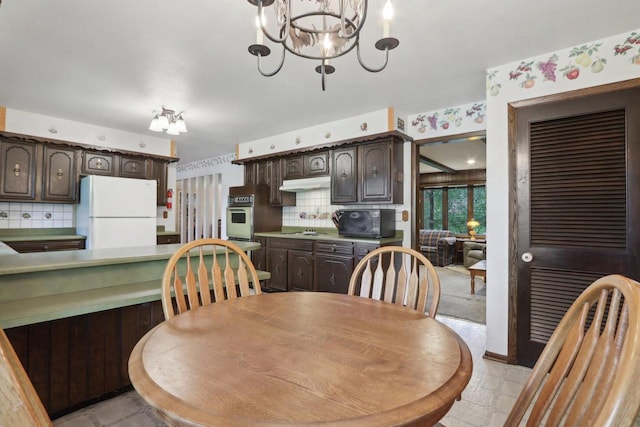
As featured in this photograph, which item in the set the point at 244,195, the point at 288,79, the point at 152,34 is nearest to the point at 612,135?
the point at 288,79

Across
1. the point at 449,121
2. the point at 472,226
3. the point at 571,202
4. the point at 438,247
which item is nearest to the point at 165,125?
the point at 449,121

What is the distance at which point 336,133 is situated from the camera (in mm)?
4172

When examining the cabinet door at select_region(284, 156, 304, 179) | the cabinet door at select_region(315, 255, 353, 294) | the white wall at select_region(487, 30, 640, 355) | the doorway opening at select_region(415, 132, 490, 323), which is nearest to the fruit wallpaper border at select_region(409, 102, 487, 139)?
the doorway opening at select_region(415, 132, 490, 323)

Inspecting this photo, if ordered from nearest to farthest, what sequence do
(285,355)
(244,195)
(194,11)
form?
(285,355), (194,11), (244,195)

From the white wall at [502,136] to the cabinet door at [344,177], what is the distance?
1674 mm

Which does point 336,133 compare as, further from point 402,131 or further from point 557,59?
point 557,59

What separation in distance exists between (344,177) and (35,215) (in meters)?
4.06

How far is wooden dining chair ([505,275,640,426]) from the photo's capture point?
428 mm

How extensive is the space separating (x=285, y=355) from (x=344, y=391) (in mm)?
238

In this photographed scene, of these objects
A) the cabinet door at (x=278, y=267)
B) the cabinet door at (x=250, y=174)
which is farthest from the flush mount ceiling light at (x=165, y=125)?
the cabinet door at (x=278, y=267)

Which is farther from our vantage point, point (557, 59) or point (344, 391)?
point (557, 59)

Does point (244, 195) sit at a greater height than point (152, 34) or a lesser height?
lesser

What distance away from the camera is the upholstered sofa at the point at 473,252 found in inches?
242

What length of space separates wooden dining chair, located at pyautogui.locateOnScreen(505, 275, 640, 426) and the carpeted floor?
2.91m
